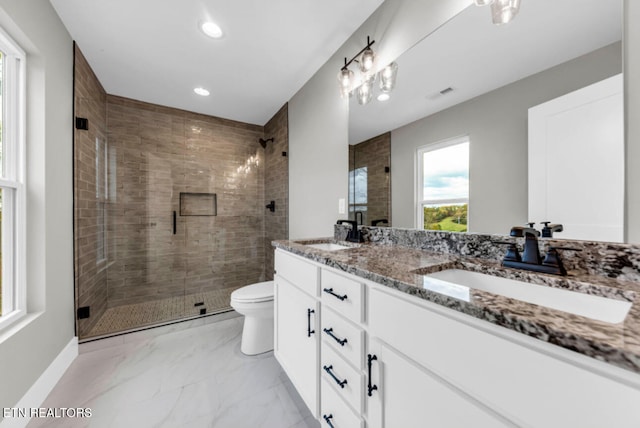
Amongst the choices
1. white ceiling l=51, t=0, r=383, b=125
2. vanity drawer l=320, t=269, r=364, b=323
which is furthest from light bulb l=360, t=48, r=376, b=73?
vanity drawer l=320, t=269, r=364, b=323

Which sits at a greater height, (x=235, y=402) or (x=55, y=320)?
(x=55, y=320)

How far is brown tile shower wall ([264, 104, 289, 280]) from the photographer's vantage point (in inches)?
111

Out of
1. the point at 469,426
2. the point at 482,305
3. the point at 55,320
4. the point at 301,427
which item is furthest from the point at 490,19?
the point at 55,320

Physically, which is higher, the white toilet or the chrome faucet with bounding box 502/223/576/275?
the chrome faucet with bounding box 502/223/576/275

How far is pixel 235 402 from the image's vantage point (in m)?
1.44

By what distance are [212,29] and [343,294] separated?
6.56 ft

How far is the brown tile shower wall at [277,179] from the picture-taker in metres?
2.82

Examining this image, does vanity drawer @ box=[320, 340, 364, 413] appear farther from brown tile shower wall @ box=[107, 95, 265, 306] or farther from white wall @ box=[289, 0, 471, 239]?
brown tile shower wall @ box=[107, 95, 265, 306]

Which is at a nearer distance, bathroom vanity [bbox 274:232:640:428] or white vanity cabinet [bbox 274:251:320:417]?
bathroom vanity [bbox 274:232:640:428]

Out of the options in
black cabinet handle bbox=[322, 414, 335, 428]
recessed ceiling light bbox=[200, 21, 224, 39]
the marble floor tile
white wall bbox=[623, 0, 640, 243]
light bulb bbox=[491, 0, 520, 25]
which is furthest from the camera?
recessed ceiling light bbox=[200, 21, 224, 39]

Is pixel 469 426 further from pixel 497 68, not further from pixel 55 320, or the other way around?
pixel 55 320

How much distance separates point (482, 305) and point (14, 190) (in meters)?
2.27

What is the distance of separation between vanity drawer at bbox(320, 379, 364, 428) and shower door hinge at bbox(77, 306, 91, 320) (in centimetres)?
209

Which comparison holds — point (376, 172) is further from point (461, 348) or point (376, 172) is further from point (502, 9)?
point (461, 348)
